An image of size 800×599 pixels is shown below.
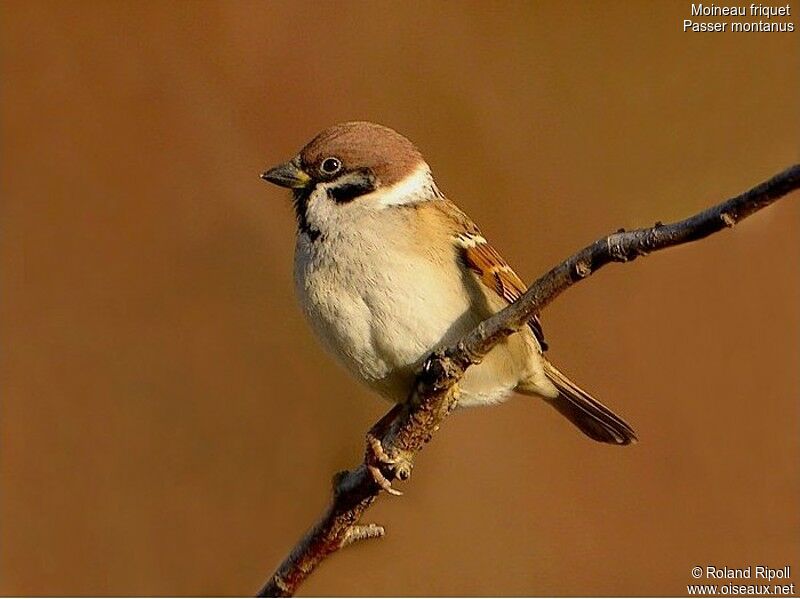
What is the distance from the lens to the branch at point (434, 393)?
1.57m

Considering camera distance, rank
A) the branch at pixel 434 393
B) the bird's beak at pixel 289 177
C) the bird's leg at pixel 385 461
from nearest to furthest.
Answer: the branch at pixel 434 393
the bird's leg at pixel 385 461
the bird's beak at pixel 289 177

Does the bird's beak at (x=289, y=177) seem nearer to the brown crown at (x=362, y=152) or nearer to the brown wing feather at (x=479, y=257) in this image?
the brown crown at (x=362, y=152)

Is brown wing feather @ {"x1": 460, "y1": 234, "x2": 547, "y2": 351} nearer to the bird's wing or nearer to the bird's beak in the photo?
the bird's wing

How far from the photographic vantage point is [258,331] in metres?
4.05

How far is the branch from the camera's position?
157cm

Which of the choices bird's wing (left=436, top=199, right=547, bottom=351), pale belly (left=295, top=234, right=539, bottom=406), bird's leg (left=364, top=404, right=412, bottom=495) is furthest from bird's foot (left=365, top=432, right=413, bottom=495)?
bird's wing (left=436, top=199, right=547, bottom=351)

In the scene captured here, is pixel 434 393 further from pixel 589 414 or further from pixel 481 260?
pixel 589 414

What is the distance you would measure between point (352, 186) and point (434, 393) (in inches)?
28.7

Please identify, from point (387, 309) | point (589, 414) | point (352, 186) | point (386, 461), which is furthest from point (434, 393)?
point (589, 414)

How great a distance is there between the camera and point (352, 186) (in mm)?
2613

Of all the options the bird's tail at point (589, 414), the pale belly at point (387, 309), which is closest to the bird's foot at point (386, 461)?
the pale belly at point (387, 309)

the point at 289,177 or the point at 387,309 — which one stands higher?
the point at 289,177

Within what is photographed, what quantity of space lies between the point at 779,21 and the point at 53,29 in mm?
2805

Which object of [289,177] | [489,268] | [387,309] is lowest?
[387,309]
